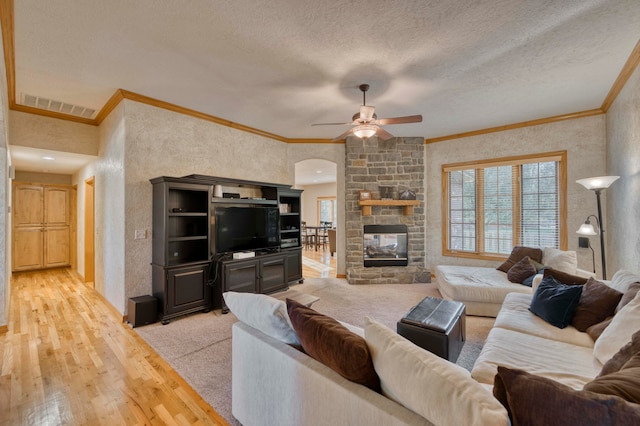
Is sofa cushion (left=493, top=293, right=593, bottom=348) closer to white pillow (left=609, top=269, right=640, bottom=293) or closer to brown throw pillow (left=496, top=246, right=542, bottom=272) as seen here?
white pillow (left=609, top=269, right=640, bottom=293)

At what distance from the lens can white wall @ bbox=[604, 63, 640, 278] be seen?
9.80ft

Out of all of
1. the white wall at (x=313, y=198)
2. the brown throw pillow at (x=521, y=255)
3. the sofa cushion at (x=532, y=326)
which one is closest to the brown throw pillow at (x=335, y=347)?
the sofa cushion at (x=532, y=326)

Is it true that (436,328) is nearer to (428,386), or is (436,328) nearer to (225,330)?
(428,386)

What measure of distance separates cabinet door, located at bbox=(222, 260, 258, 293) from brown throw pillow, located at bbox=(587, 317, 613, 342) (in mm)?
3657

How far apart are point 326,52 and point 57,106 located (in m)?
3.86

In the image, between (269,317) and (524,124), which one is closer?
(269,317)

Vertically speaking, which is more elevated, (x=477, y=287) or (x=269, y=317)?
(x=269, y=317)

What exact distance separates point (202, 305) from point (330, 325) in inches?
116

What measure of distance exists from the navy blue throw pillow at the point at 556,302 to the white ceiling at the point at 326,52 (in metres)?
2.18

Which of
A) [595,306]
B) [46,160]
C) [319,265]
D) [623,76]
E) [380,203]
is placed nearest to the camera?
[595,306]

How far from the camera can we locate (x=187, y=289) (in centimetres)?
364

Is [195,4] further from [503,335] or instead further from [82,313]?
[82,313]

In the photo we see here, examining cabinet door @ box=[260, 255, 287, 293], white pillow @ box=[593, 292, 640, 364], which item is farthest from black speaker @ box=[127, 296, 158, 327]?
white pillow @ box=[593, 292, 640, 364]


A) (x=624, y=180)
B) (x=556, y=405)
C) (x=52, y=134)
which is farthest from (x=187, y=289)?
(x=624, y=180)
